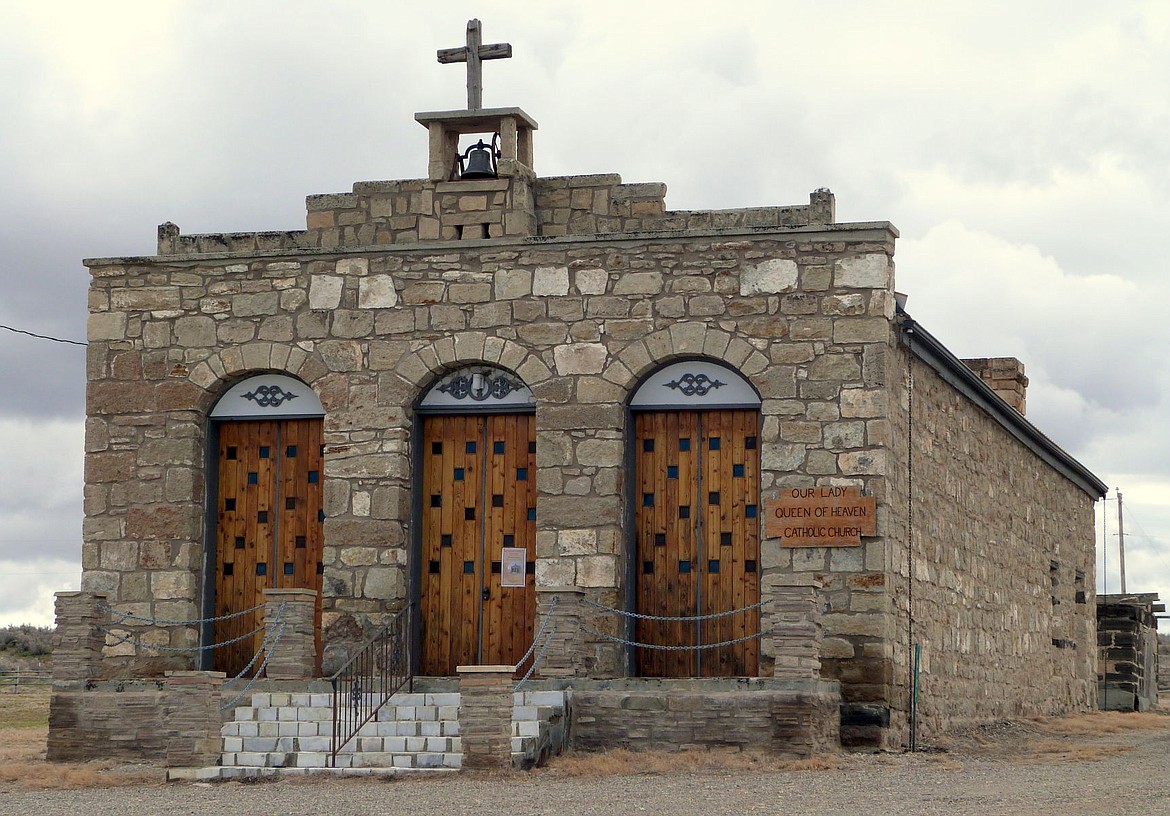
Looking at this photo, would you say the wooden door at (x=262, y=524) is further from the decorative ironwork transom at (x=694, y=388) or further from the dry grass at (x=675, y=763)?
the dry grass at (x=675, y=763)

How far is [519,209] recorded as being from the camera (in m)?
18.2

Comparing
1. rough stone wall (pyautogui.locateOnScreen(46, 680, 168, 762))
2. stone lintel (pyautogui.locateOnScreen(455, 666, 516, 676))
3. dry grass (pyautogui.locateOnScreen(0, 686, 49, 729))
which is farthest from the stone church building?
dry grass (pyautogui.locateOnScreen(0, 686, 49, 729))

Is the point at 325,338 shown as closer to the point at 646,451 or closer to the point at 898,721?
the point at 646,451

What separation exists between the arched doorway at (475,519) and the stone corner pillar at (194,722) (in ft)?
10.4

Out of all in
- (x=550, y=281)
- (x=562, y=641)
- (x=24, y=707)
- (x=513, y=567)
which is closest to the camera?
(x=562, y=641)

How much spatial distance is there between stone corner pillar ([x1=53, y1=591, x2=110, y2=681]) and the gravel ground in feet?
7.54

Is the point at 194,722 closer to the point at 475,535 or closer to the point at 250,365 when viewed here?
the point at 475,535

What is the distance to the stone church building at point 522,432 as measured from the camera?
55.7 ft

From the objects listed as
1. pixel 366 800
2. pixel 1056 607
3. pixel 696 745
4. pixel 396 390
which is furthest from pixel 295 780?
pixel 1056 607

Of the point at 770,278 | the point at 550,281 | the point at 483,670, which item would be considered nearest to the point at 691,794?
the point at 483,670

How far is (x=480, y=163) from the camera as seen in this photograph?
18.5 m

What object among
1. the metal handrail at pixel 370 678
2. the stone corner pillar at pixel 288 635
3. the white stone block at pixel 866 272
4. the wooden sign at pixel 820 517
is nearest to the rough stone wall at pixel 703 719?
the wooden sign at pixel 820 517

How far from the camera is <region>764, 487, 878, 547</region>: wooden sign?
54.8 ft

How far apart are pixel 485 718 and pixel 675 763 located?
5.59 ft
